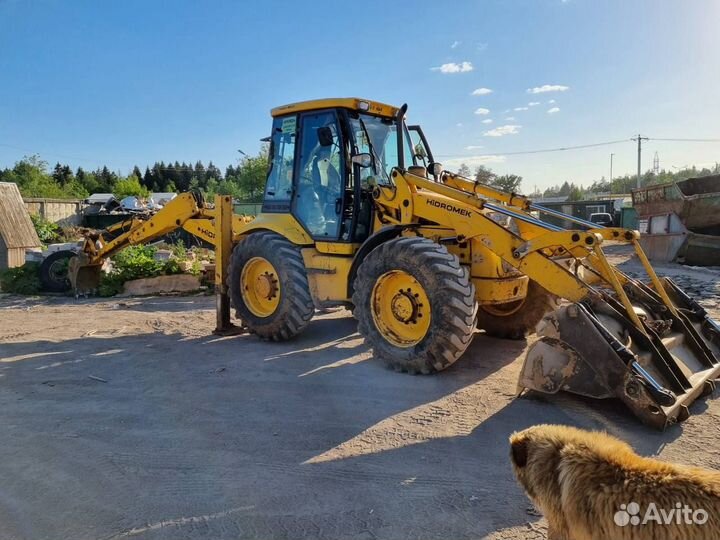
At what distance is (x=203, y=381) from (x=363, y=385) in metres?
1.64

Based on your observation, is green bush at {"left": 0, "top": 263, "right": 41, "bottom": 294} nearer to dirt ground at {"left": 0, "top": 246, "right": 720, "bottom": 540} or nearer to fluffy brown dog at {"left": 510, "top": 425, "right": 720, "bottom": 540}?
dirt ground at {"left": 0, "top": 246, "right": 720, "bottom": 540}

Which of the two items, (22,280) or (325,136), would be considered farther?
(22,280)

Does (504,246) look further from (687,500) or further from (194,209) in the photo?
(194,209)

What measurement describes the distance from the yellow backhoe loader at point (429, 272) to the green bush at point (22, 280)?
Result: 19.3 feet

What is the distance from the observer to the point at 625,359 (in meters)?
3.78

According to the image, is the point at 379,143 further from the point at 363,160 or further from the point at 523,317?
the point at 523,317

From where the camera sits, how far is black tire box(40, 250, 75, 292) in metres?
11.6

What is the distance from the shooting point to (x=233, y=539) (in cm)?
272

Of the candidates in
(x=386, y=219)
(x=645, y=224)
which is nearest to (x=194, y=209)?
(x=386, y=219)

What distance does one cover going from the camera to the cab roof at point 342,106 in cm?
632

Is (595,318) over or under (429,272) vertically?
under

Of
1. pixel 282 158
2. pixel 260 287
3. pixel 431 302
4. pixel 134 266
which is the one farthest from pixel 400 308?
pixel 134 266

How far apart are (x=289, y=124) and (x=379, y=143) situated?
1275 millimetres

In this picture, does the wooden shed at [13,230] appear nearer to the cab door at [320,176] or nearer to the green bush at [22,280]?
the green bush at [22,280]
